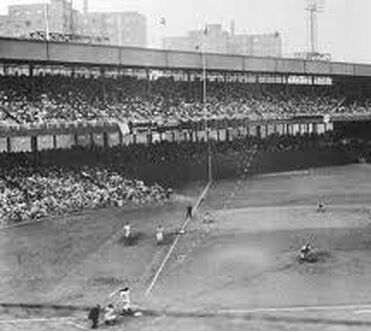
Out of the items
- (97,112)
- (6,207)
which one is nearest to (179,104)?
(97,112)

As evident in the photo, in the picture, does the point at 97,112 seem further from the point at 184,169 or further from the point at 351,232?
the point at 351,232

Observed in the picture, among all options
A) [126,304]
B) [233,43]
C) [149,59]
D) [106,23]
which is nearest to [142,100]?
[149,59]

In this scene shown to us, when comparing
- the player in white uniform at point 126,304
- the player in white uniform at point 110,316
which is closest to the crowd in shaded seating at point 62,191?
the player in white uniform at point 126,304

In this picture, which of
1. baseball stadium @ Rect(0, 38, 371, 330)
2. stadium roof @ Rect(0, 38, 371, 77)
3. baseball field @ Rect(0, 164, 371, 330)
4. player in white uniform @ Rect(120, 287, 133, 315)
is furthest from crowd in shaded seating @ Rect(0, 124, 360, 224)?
player in white uniform @ Rect(120, 287, 133, 315)

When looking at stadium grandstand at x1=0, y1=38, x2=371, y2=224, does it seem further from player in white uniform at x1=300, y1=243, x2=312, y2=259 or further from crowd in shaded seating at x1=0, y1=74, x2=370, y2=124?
player in white uniform at x1=300, y1=243, x2=312, y2=259

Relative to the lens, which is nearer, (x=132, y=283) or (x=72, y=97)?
(x=132, y=283)
